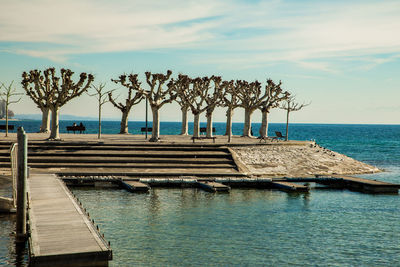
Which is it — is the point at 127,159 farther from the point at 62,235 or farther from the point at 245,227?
the point at 62,235

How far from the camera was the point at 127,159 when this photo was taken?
114ft

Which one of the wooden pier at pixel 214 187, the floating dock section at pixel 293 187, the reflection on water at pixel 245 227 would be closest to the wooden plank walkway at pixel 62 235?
the reflection on water at pixel 245 227

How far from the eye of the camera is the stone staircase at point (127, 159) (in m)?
32.8

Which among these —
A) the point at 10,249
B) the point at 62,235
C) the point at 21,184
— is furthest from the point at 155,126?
the point at 62,235

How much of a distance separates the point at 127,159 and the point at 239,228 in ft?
53.4

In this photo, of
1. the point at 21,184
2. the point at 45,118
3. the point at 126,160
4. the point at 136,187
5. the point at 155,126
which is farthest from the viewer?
the point at 45,118

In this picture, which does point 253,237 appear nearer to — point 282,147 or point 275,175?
point 275,175

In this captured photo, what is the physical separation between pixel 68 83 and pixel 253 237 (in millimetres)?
27569

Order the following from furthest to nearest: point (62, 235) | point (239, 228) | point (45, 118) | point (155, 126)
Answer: point (45, 118), point (155, 126), point (239, 228), point (62, 235)

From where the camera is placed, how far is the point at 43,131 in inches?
2127

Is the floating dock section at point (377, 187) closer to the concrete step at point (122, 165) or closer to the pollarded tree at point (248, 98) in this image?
the concrete step at point (122, 165)

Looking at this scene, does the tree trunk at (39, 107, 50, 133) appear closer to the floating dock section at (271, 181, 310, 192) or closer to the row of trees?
the row of trees

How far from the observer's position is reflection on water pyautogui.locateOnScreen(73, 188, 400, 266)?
16.2 m

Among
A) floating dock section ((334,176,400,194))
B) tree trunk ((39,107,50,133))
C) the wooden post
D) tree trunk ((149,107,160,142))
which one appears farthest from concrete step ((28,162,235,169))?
tree trunk ((39,107,50,133))
